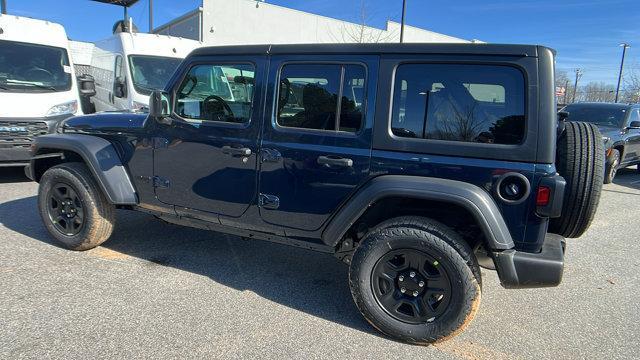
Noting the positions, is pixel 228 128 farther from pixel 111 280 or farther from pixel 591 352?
pixel 591 352

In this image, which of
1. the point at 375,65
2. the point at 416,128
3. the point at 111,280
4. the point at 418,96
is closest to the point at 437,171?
the point at 416,128

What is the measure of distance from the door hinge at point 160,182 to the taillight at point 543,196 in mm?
2735

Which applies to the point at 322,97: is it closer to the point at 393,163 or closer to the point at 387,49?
the point at 387,49

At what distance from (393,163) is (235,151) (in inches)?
46.7

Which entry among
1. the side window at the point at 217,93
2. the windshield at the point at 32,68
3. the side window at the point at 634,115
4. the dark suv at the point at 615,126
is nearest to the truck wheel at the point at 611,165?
the dark suv at the point at 615,126

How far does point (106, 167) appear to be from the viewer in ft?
12.4

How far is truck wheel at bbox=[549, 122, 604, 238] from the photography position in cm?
273

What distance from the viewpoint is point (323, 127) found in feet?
9.93

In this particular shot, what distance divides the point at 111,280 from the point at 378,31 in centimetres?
2370

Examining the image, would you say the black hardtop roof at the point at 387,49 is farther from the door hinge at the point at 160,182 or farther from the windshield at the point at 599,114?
the windshield at the point at 599,114

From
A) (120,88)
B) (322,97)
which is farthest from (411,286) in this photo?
(120,88)

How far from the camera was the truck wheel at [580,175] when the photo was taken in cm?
273

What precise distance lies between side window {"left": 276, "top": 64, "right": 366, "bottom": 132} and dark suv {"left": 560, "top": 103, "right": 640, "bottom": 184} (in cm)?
732

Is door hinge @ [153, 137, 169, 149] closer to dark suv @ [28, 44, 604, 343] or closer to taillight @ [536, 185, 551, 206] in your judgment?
dark suv @ [28, 44, 604, 343]
